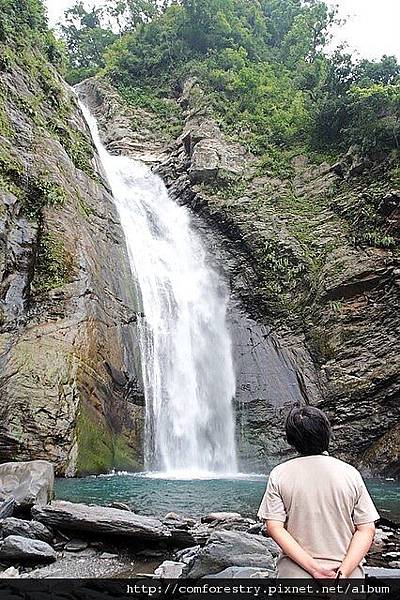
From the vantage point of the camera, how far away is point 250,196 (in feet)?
72.1

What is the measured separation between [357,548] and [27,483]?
226 inches

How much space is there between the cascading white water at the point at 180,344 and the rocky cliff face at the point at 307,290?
24.5 inches

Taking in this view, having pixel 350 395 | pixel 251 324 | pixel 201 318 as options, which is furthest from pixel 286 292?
pixel 350 395

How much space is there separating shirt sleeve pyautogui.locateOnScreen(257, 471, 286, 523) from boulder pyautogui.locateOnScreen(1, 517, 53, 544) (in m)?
4.02

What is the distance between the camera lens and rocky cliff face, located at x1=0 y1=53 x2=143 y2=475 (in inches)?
476

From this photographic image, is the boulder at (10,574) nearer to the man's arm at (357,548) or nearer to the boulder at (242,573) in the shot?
the boulder at (242,573)

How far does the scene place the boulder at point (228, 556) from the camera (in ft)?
14.1

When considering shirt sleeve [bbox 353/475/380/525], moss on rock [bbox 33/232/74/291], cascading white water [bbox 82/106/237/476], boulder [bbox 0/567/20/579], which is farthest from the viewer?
cascading white water [bbox 82/106/237/476]

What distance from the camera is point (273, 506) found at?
2.36m

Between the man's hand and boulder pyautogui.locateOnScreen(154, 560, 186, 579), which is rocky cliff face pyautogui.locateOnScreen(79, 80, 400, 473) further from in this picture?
the man's hand

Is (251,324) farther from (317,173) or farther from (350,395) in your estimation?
(317,173)

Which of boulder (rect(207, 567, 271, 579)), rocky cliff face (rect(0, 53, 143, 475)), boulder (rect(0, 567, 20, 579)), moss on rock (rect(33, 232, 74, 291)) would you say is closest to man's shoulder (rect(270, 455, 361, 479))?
boulder (rect(207, 567, 271, 579))

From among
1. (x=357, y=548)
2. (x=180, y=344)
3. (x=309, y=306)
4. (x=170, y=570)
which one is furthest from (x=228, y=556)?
(x=309, y=306)

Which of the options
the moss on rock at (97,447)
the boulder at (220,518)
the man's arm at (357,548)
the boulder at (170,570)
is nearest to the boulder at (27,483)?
the boulder at (220,518)
